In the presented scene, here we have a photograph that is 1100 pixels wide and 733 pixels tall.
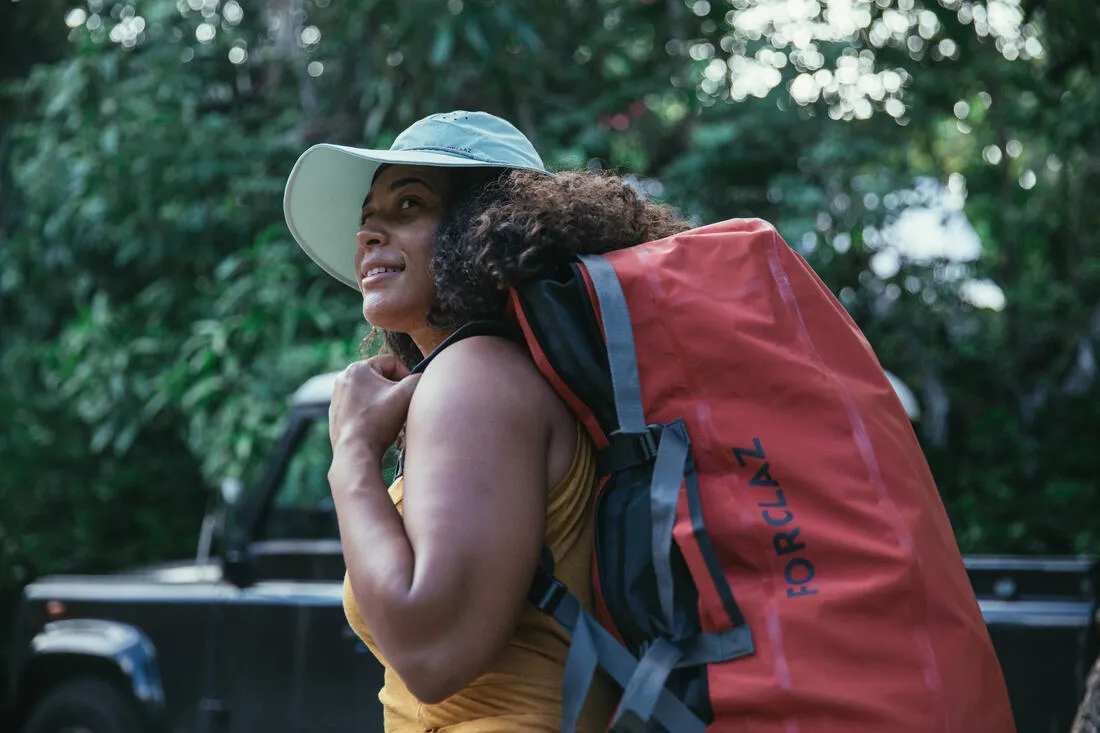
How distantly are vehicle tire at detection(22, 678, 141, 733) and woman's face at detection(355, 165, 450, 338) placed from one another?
3620 millimetres

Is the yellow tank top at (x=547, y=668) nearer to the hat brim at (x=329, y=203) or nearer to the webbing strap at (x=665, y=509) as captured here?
the webbing strap at (x=665, y=509)

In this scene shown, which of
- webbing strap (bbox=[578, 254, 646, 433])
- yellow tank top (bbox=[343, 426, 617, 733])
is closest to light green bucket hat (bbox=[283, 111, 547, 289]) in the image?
webbing strap (bbox=[578, 254, 646, 433])

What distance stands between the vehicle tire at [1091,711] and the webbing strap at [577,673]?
5.08 ft

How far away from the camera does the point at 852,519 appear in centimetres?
142

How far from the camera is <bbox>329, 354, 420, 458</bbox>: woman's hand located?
1.65 metres

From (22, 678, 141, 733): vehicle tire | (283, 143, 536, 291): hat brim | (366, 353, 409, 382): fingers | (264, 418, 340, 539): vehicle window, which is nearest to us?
(366, 353, 409, 382): fingers

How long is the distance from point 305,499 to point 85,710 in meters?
1.33

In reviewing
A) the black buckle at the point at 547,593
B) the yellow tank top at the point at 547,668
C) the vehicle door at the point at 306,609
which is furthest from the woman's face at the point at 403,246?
the vehicle door at the point at 306,609

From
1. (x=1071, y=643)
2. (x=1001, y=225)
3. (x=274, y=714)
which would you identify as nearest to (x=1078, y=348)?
(x=1001, y=225)

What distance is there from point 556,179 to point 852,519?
0.68 metres

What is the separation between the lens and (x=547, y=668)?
61.0 inches

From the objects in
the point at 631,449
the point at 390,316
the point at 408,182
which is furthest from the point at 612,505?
the point at 408,182

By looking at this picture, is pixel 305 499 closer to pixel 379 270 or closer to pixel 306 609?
pixel 306 609

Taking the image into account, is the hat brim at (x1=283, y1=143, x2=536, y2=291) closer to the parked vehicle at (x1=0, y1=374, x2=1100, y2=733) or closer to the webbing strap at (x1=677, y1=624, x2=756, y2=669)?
the webbing strap at (x1=677, y1=624, x2=756, y2=669)
